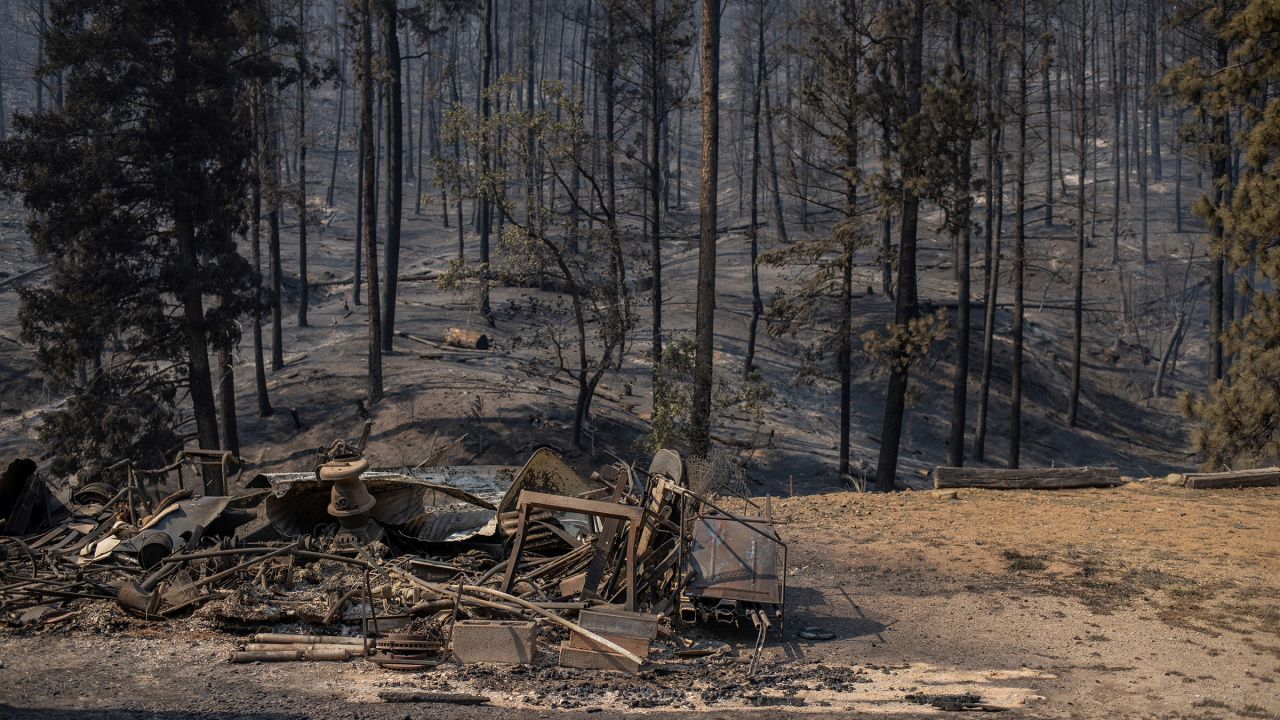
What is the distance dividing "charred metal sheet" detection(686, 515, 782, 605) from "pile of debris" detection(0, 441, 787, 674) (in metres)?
0.02

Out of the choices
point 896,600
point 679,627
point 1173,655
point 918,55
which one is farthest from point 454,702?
point 918,55

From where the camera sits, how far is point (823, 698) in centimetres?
743

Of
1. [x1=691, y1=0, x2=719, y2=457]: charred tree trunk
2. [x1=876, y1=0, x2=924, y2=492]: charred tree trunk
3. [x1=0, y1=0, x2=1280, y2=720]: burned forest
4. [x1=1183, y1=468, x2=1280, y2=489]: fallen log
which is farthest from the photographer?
[x1=876, y1=0, x2=924, y2=492]: charred tree trunk

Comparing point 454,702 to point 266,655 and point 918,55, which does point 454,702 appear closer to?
point 266,655

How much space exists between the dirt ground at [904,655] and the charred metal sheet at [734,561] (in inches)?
18.0

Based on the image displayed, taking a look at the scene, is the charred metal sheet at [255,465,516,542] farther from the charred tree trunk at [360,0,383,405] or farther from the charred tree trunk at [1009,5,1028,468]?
the charred tree trunk at [1009,5,1028,468]

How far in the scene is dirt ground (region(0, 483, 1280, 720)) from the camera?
7.18 meters

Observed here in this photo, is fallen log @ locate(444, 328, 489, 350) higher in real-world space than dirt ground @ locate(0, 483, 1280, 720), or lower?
higher

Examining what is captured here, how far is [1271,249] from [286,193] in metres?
23.6

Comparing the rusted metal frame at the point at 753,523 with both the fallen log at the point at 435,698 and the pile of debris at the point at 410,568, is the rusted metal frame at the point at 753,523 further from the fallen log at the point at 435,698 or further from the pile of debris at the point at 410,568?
the fallen log at the point at 435,698

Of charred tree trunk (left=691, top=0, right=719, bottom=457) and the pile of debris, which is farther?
charred tree trunk (left=691, top=0, right=719, bottom=457)

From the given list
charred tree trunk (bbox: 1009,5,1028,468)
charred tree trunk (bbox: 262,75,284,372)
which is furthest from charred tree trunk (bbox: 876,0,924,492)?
charred tree trunk (bbox: 262,75,284,372)

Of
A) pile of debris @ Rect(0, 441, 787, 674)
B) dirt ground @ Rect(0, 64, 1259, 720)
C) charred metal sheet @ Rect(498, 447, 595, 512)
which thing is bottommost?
dirt ground @ Rect(0, 64, 1259, 720)

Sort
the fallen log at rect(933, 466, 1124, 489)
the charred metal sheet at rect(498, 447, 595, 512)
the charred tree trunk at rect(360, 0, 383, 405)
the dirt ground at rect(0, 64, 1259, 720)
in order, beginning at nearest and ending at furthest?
the dirt ground at rect(0, 64, 1259, 720) < the charred metal sheet at rect(498, 447, 595, 512) < the fallen log at rect(933, 466, 1124, 489) < the charred tree trunk at rect(360, 0, 383, 405)
